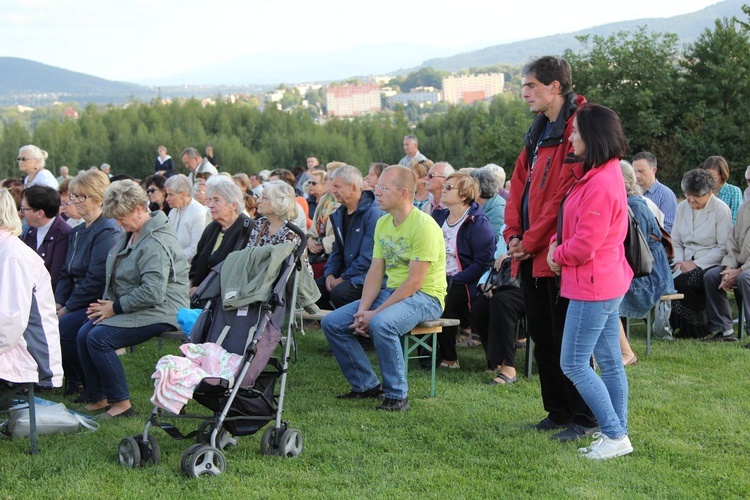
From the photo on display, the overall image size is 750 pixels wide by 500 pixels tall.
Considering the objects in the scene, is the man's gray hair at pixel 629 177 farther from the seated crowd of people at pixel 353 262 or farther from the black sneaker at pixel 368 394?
the black sneaker at pixel 368 394

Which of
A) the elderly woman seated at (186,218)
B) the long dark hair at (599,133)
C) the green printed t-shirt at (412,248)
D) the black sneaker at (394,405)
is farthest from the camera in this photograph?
the elderly woman seated at (186,218)

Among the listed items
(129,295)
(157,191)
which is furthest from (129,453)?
(157,191)

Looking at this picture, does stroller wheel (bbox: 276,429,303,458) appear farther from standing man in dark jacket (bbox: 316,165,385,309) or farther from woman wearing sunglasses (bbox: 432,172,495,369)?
standing man in dark jacket (bbox: 316,165,385,309)

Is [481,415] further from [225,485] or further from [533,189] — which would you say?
[225,485]

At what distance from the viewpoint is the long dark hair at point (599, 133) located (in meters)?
4.55

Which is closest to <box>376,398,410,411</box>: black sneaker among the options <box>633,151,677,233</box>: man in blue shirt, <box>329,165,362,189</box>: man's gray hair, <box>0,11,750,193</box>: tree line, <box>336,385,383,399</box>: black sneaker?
<box>336,385,383,399</box>: black sneaker

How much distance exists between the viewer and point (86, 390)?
6453 mm

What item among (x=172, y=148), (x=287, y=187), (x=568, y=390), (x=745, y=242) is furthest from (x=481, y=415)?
(x=172, y=148)

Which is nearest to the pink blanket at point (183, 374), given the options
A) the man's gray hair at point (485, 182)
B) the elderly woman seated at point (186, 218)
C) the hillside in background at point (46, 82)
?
the man's gray hair at point (485, 182)

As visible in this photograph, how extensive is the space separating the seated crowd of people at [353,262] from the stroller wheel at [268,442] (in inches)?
44.6

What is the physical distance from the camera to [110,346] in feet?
19.8

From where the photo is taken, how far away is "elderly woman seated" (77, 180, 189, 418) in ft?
19.8

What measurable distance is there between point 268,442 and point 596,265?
2.12 meters

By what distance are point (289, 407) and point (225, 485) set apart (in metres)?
1.60
